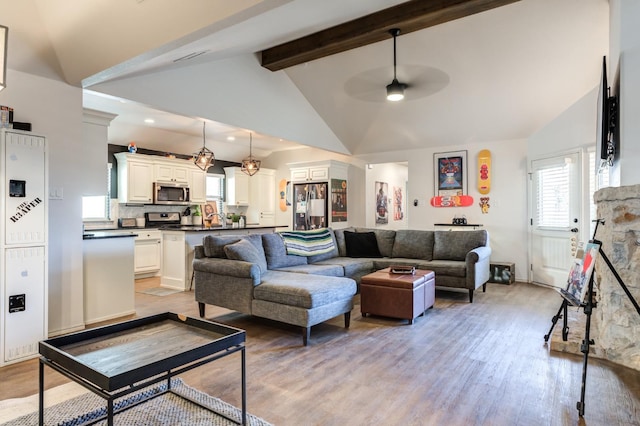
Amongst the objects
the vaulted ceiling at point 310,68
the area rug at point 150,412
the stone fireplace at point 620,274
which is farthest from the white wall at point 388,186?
the area rug at point 150,412

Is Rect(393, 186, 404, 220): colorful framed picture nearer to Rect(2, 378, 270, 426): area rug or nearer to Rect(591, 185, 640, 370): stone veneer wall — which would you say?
Rect(591, 185, 640, 370): stone veneer wall

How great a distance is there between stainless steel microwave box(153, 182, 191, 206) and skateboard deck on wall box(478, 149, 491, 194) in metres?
5.71

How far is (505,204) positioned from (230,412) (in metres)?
5.78

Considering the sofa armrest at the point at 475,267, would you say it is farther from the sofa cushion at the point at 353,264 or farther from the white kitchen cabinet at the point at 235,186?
the white kitchen cabinet at the point at 235,186

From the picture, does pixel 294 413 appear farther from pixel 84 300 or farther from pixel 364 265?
pixel 364 265

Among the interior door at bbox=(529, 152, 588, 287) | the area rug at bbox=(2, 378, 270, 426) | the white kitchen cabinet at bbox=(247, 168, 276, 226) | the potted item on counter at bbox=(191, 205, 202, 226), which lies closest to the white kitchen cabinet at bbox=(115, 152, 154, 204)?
the potted item on counter at bbox=(191, 205, 202, 226)

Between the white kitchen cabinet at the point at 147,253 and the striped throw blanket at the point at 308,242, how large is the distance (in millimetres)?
2894

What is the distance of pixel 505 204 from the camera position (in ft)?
21.0

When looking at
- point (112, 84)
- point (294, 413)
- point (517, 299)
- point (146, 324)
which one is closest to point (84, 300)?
point (146, 324)

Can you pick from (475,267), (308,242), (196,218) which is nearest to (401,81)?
(308,242)

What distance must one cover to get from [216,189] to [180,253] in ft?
11.6

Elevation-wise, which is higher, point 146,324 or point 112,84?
point 112,84

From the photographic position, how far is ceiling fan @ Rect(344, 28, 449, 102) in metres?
5.30

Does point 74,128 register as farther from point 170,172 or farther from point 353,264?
point 170,172
